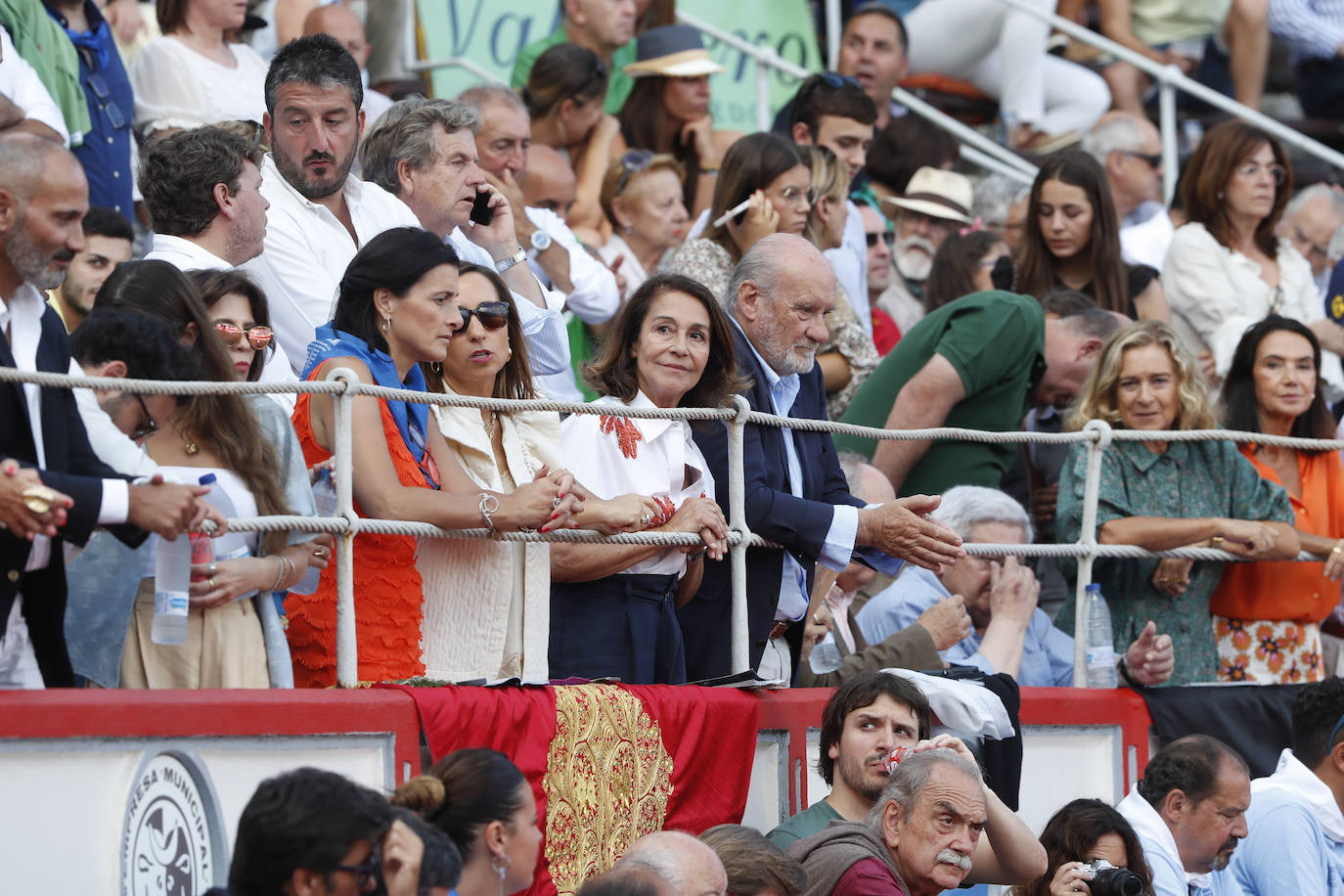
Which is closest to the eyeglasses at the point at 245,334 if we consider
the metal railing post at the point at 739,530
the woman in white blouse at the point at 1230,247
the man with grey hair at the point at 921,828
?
the metal railing post at the point at 739,530

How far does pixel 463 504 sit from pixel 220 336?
75 centimetres

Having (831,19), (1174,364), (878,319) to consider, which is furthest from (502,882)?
(831,19)

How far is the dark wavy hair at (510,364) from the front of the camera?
590cm

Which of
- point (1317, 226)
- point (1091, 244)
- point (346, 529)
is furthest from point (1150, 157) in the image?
point (346, 529)

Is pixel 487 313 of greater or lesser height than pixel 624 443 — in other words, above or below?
above

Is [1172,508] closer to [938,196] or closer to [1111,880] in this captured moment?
[1111,880]

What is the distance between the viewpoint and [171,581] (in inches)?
190

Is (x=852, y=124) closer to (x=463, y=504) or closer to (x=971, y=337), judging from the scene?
(x=971, y=337)

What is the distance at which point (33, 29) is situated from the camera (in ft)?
26.4

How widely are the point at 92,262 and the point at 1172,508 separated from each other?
381 centimetres

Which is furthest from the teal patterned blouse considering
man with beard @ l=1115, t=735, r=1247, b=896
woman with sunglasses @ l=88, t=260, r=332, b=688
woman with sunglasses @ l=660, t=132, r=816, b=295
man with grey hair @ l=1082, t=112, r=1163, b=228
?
man with grey hair @ l=1082, t=112, r=1163, b=228

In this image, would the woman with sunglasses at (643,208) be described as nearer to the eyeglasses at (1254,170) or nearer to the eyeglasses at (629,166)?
the eyeglasses at (629,166)

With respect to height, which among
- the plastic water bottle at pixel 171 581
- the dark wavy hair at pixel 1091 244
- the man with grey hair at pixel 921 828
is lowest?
the man with grey hair at pixel 921 828

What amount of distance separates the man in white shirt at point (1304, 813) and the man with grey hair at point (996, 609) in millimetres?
501
